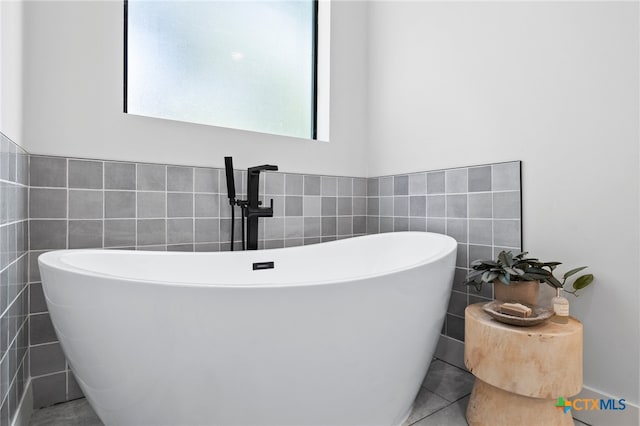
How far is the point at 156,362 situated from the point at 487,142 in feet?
5.15

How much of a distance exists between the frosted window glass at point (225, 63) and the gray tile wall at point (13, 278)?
680mm

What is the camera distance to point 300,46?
223cm

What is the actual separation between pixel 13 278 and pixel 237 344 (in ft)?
2.75

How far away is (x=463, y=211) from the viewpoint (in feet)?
5.45

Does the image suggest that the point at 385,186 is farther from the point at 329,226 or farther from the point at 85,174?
the point at 85,174

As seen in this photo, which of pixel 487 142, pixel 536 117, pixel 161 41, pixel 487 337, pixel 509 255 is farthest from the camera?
pixel 161 41

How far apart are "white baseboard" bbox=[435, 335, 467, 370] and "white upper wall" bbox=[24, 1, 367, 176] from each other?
53.6 inches

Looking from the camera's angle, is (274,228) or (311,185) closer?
(274,228)

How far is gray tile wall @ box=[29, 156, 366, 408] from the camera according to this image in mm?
1294

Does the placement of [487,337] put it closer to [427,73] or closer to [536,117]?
[536,117]

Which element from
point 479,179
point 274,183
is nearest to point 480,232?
point 479,179

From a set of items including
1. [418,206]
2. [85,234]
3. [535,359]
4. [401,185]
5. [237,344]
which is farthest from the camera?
[401,185]

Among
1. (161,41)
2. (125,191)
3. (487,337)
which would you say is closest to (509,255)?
(487,337)

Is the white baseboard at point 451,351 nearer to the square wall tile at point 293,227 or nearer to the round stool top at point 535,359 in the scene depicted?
the round stool top at point 535,359
